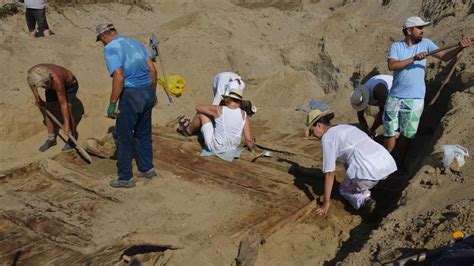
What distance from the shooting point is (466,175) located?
4.17 metres

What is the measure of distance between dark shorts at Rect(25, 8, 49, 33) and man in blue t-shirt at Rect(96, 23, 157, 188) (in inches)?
181

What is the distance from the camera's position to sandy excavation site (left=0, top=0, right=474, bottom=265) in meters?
4.26

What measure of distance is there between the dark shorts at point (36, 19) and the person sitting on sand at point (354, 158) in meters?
6.53

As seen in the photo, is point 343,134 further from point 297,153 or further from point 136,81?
point 136,81

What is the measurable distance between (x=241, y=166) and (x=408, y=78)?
2044mm

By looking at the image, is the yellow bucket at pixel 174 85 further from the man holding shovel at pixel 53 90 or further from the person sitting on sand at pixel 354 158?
the person sitting on sand at pixel 354 158

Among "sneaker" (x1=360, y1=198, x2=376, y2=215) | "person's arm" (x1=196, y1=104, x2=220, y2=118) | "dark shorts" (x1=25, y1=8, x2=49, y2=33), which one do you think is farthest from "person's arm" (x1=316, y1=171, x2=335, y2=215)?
"dark shorts" (x1=25, y1=8, x2=49, y2=33)

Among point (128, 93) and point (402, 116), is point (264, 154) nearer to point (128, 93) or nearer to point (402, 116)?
point (402, 116)

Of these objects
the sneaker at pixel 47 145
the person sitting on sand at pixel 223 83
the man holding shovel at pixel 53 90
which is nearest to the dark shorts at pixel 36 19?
the man holding shovel at pixel 53 90

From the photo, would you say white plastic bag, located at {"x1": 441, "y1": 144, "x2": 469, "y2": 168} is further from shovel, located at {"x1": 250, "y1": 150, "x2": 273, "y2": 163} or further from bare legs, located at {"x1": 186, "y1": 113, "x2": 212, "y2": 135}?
bare legs, located at {"x1": 186, "y1": 113, "x2": 212, "y2": 135}

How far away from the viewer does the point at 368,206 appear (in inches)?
181

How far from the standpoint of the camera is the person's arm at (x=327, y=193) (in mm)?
4551

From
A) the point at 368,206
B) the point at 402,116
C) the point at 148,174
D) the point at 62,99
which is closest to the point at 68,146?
the point at 62,99

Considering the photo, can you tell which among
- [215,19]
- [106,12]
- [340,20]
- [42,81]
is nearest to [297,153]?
[42,81]
